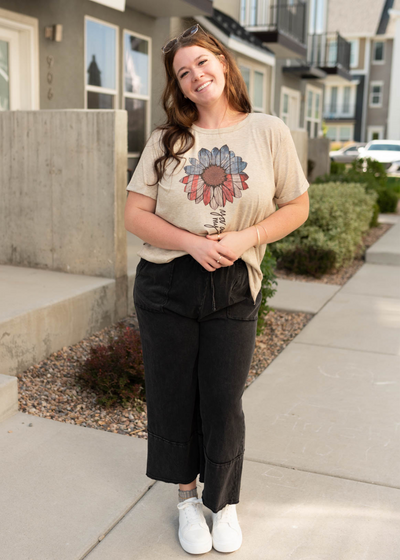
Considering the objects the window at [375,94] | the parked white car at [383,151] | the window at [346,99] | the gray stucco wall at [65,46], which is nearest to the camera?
the gray stucco wall at [65,46]

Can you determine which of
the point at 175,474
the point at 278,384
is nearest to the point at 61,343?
the point at 278,384

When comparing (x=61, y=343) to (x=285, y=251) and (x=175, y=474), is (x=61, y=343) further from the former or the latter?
(x=285, y=251)

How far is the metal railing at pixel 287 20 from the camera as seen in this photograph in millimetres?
16033

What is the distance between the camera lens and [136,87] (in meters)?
10.1

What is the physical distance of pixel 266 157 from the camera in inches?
87.4

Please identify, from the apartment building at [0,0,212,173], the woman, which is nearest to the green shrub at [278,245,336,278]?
the apartment building at [0,0,212,173]

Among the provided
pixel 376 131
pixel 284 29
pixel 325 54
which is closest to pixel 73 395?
pixel 284 29

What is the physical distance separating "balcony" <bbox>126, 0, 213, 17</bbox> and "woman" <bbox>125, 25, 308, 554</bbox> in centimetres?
790

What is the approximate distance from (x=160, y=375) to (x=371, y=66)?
154ft

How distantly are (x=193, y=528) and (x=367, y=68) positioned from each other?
46619 mm

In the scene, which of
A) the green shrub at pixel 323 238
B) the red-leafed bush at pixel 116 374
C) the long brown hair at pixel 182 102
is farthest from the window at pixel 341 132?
the long brown hair at pixel 182 102

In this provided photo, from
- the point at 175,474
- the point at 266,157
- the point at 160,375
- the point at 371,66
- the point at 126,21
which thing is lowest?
the point at 175,474

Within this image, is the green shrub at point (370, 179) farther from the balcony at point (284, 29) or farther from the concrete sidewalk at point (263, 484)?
the concrete sidewalk at point (263, 484)

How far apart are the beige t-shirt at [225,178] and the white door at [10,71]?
19.6 ft
